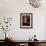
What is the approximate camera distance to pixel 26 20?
4270 millimetres

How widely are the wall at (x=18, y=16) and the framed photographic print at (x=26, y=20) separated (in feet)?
0.31

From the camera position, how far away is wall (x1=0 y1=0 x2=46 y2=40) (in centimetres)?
422

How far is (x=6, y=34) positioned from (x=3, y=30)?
0.53ft

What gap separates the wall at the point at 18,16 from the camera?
13.9 feet

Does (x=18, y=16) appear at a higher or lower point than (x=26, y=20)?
higher

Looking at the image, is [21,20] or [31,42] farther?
[21,20]

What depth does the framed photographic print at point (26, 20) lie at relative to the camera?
424cm

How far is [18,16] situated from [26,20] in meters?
0.28

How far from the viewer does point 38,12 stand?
4250mm

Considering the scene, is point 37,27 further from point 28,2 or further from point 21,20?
point 28,2

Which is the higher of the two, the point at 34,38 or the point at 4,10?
the point at 4,10

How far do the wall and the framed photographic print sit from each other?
94mm

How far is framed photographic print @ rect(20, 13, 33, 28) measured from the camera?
13.9 ft

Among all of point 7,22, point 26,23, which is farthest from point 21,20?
point 7,22
